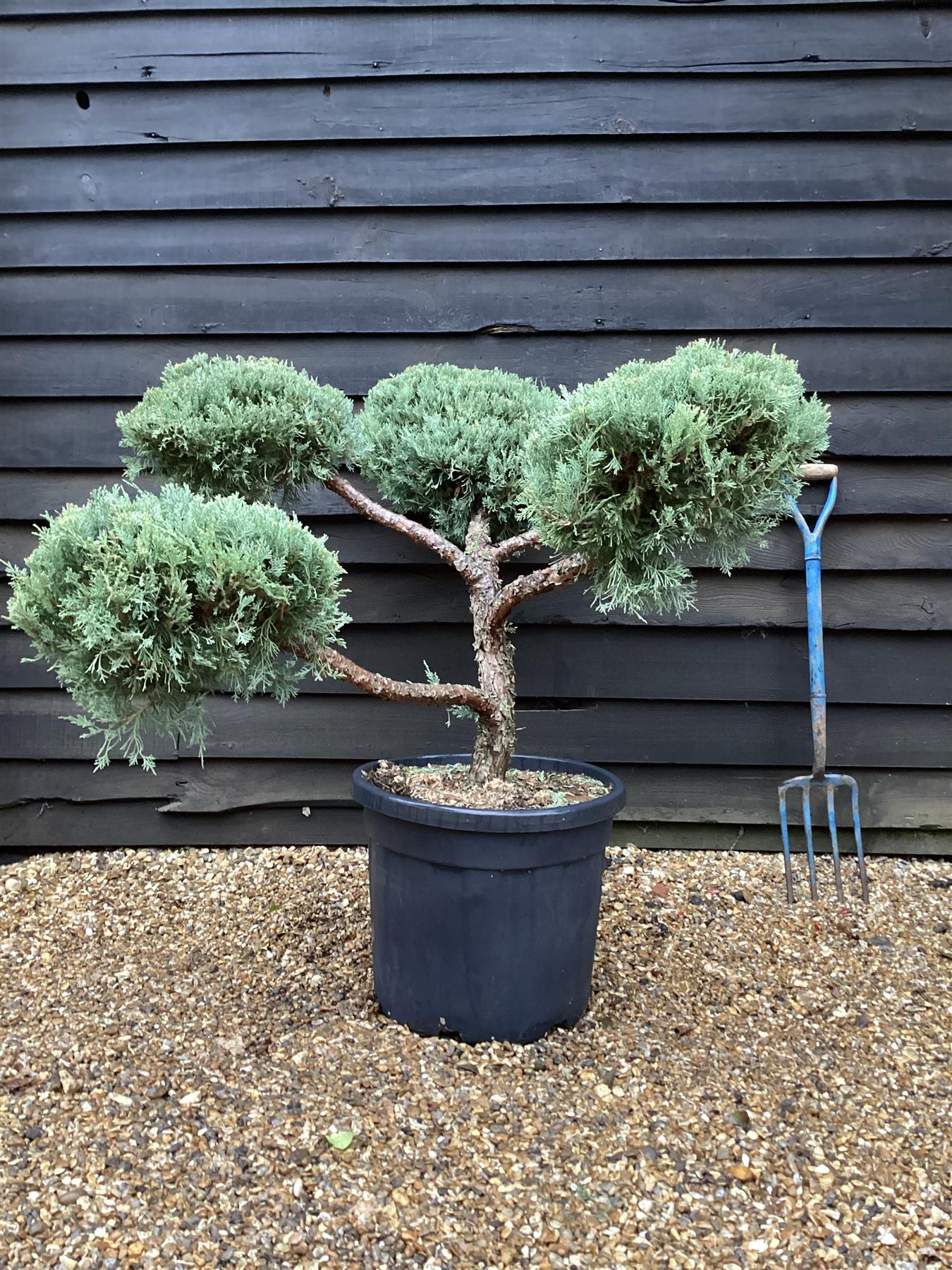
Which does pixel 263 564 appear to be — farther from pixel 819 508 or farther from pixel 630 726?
pixel 819 508

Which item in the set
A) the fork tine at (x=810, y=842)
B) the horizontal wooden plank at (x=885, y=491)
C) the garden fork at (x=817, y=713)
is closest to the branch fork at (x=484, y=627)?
the horizontal wooden plank at (x=885, y=491)

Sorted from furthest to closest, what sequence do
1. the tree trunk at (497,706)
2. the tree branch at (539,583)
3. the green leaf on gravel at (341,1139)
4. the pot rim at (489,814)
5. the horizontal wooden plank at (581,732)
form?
the horizontal wooden plank at (581,732) → the tree trunk at (497,706) → the tree branch at (539,583) → the pot rim at (489,814) → the green leaf on gravel at (341,1139)

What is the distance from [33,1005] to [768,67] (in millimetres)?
2797

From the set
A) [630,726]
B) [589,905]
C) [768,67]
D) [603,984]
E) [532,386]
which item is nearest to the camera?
[589,905]

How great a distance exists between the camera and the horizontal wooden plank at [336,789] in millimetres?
2322

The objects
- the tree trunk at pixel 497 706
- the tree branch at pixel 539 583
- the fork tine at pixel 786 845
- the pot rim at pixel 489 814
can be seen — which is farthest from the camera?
the fork tine at pixel 786 845

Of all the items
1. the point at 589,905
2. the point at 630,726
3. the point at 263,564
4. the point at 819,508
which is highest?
the point at 819,508

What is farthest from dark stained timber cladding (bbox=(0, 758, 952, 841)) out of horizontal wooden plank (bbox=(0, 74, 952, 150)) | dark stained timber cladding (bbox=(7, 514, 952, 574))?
horizontal wooden plank (bbox=(0, 74, 952, 150))

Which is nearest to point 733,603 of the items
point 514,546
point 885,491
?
point 885,491

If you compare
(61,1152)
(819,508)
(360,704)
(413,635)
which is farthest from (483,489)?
(61,1152)

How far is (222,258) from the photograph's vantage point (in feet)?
7.39

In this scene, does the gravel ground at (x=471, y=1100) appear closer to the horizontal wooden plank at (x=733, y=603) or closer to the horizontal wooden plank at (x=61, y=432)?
the horizontal wooden plank at (x=733, y=603)

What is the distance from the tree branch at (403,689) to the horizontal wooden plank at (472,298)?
1120 mm

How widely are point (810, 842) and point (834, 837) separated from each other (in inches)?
2.3
